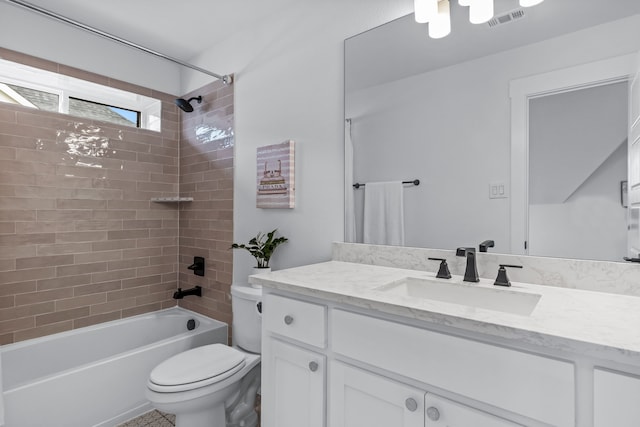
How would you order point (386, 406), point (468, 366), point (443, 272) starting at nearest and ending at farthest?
point (468, 366), point (386, 406), point (443, 272)

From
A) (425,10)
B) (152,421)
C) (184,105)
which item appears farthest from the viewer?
(184,105)

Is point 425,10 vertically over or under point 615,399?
over

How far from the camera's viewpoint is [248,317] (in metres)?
1.86

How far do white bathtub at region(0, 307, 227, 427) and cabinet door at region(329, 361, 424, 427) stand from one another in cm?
144

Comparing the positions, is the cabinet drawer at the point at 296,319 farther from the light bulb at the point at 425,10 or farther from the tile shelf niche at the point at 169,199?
the tile shelf niche at the point at 169,199

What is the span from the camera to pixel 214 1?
2027 millimetres

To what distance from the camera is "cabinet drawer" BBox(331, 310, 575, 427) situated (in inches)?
28.4

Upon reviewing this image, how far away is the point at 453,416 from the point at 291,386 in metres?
0.59

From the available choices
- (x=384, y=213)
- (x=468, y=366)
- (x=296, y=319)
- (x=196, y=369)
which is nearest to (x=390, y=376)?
(x=468, y=366)

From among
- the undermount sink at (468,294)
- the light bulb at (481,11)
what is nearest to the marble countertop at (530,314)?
the undermount sink at (468,294)

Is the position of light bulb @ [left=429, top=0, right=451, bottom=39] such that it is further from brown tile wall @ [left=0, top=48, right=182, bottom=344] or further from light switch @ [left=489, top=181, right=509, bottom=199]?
brown tile wall @ [left=0, top=48, right=182, bottom=344]

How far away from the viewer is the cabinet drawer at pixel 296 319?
3.71 feet

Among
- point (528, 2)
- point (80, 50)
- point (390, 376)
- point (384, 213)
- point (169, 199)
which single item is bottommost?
point (390, 376)

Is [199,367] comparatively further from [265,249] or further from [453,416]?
[453,416]
